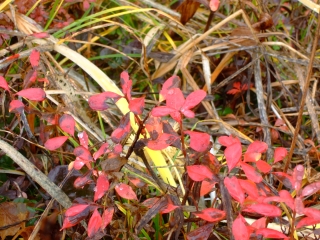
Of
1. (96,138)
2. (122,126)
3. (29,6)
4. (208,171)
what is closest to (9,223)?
(96,138)

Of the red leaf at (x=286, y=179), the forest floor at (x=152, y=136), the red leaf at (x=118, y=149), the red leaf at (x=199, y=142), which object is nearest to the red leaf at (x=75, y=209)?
the forest floor at (x=152, y=136)

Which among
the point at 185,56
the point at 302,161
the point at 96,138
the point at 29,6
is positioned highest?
the point at 29,6

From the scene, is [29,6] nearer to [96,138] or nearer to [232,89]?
[96,138]

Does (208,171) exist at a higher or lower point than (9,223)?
higher

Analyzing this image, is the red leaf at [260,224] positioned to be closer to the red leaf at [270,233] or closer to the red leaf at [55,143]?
the red leaf at [270,233]

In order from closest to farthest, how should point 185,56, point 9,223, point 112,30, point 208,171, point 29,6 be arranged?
point 208,171, point 9,223, point 29,6, point 185,56, point 112,30

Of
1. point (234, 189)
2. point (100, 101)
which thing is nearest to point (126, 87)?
point (100, 101)

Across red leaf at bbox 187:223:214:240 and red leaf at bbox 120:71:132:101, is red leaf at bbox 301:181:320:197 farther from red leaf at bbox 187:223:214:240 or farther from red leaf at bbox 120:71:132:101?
red leaf at bbox 120:71:132:101

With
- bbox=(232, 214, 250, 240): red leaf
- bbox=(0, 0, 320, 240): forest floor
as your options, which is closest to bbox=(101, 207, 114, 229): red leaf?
bbox=(0, 0, 320, 240): forest floor
